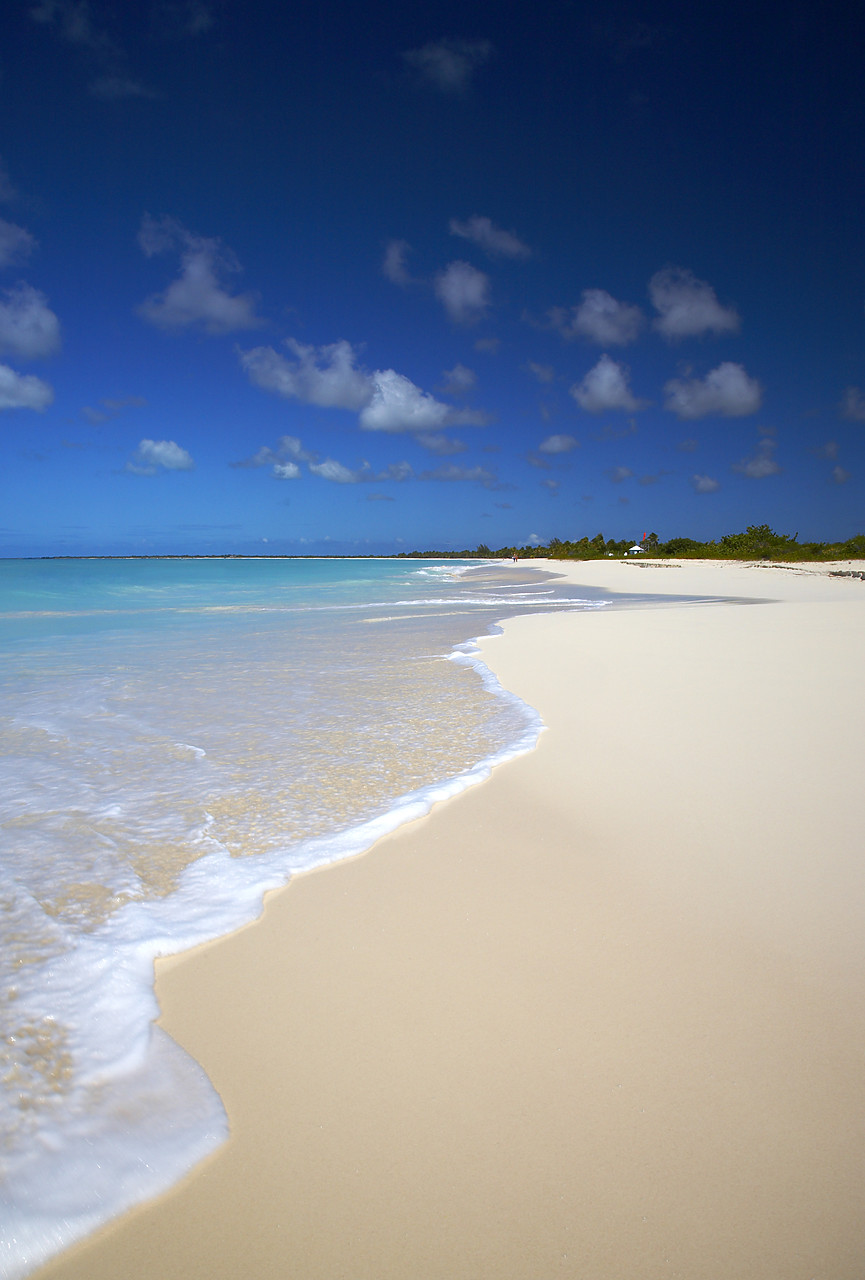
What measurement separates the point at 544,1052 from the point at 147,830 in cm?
223

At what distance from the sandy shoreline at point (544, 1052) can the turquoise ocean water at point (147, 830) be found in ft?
0.42

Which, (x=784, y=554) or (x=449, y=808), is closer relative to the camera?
(x=449, y=808)

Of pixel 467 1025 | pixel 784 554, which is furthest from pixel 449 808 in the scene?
pixel 784 554

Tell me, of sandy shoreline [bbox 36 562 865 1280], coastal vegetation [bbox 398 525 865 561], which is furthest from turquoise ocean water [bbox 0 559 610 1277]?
coastal vegetation [bbox 398 525 865 561]

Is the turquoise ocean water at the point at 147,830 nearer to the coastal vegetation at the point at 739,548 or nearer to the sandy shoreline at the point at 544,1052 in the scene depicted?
the sandy shoreline at the point at 544,1052

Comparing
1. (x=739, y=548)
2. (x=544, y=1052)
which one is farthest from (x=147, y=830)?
(x=739, y=548)

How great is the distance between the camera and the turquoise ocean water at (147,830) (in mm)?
1513

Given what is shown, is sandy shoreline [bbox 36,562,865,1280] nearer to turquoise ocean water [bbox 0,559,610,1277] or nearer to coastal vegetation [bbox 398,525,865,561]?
turquoise ocean water [bbox 0,559,610,1277]

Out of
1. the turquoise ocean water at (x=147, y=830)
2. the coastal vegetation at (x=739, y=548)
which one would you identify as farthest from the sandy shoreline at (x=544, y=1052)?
the coastal vegetation at (x=739, y=548)

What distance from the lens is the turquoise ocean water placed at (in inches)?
59.6

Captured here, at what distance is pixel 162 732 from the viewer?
4.73 metres

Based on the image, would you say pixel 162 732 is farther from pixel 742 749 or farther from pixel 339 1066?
pixel 742 749

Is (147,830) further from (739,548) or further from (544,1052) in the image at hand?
(739,548)

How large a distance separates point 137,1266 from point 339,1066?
571 mm
